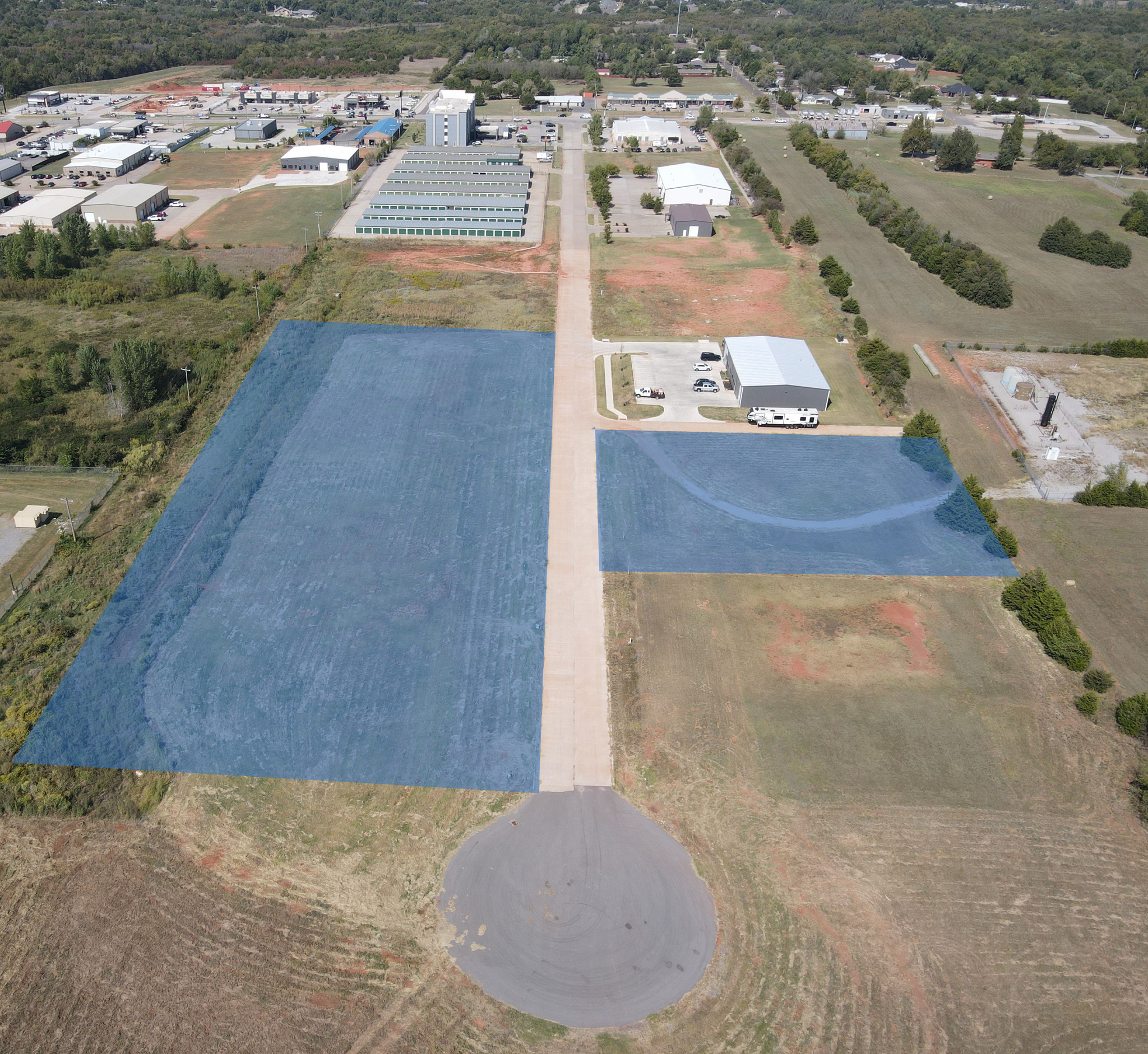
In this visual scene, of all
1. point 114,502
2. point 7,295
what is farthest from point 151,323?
point 114,502

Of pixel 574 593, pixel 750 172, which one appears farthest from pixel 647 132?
pixel 574 593

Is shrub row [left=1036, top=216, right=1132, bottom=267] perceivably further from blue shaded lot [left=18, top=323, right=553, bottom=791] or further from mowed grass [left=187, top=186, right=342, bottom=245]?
mowed grass [left=187, top=186, right=342, bottom=245]

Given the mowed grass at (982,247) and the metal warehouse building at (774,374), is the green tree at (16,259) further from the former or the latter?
the mowed grass at (982,247)

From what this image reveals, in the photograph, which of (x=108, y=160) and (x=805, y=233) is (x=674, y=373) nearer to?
(x=805, y=233)

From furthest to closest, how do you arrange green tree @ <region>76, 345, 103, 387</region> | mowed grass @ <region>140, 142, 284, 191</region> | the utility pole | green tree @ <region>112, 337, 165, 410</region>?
mowed grass @ <region>140, 142, 284, 191</region>, green tree @ <region>76, 345, 103, 387</region>, green tree @ <region>112, 337, 165, 410</region>, the utility pole

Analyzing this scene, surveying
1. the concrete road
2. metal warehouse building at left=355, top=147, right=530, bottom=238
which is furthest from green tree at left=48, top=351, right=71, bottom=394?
metal warehouse building at left=355, top=147, right=530, bottom=238

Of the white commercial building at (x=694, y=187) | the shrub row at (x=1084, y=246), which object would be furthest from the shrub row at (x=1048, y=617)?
the white commercial building at (x=694, y=187)
